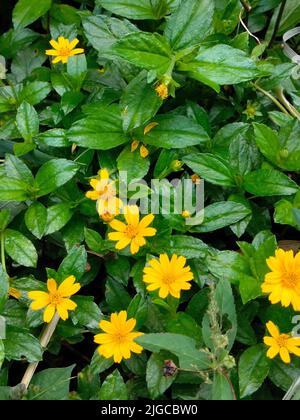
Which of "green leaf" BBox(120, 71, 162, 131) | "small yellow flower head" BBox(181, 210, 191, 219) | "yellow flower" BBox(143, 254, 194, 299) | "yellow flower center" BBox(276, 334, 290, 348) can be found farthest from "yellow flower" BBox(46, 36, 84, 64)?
"yellow flower center" BBox(276, 334, 290, 348)

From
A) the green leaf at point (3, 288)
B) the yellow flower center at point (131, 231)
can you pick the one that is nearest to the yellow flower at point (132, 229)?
the yellow flower center at point (131, 231)

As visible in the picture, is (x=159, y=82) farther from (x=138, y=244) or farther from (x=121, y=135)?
(x=138, y=244)

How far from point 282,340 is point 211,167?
432 millimetres

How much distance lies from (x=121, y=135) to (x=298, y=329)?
0.59 meters

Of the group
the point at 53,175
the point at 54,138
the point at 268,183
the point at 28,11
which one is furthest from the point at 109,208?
the point at 28,11

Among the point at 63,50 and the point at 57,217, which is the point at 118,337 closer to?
the point at 57,217

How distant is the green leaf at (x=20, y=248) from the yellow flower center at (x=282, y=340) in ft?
1.73

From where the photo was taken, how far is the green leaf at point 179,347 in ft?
3.49

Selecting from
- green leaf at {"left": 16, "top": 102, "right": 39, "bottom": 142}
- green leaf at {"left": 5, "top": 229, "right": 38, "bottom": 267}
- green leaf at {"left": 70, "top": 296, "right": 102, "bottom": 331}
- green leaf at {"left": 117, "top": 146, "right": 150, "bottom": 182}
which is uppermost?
green leaf at {"left": 16, "top": 102, "right": 39, "bottom": 142}

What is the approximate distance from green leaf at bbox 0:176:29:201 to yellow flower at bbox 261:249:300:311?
0.56 m

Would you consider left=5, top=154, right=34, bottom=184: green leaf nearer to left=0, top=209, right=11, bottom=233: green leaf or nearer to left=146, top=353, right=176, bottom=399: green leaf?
left=0, top=209, right=11, bottom=233: green leaf

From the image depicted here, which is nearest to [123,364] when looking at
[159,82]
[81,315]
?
[81,315]

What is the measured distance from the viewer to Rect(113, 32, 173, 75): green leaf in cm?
126

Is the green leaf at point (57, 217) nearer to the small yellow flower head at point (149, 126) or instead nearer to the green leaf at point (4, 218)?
the green leaf at point (4, 218)
